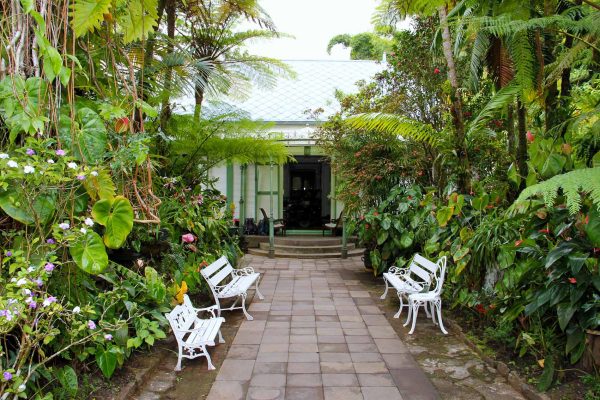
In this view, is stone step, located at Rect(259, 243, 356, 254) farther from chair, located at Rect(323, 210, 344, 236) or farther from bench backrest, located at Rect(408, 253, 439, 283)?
bench backrest, located at Rect(408, 253, 439, 283)

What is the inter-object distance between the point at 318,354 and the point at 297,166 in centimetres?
1014

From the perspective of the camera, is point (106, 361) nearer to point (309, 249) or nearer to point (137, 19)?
point (137, 19)

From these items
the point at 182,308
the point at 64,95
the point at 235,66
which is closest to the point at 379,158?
the point at 235,66

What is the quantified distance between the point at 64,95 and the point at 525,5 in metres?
3.34

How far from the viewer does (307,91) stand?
13.5 metres

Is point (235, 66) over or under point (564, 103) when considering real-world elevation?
over

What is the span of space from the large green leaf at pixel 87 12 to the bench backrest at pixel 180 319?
2.34 m

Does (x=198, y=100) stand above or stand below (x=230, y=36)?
below

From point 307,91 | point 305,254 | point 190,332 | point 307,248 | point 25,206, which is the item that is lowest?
point 305,254

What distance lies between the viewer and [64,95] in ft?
11.0

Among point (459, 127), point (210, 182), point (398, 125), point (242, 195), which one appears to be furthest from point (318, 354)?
point (242, 195)

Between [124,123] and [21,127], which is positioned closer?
[21,127]

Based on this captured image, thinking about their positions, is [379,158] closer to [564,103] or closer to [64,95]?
[564,103]

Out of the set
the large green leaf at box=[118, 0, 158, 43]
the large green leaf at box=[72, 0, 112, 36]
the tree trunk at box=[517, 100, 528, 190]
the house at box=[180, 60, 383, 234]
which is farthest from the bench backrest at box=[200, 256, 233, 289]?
the house at box=[180, 60, 383, 234]
